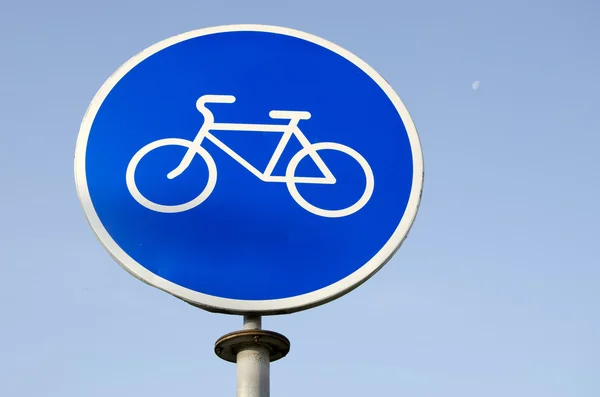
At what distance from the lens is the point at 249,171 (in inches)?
96.3

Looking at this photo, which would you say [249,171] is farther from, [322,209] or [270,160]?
[322,209]

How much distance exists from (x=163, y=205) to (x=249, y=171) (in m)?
0.23

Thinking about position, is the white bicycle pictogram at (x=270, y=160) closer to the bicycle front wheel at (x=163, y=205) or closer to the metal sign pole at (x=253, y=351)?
the bicycle front wheel at (x=163, y=205)

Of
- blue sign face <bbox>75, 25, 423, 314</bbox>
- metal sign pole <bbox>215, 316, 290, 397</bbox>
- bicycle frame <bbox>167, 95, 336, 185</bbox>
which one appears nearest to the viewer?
metal sign pole <bbox>215, 316, 290, 397</bbox>

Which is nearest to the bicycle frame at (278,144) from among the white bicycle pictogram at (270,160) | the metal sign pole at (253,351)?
the white bicycle pictogram at (270,160)

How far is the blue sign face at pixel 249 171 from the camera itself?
2.35 meters

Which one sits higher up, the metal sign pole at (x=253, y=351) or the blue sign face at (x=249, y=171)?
the blue sign face at (x=249, y=171)

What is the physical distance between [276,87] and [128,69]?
15.8 inches

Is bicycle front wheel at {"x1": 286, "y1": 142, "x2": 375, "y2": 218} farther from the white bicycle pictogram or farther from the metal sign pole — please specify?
the metal sign pole

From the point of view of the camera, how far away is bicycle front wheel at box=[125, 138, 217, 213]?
7.92 ft

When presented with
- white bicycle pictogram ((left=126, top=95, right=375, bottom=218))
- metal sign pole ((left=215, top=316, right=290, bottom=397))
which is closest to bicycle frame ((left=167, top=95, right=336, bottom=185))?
white bicycle pictogram ((left=126, top=95, right=375, bottom=218))

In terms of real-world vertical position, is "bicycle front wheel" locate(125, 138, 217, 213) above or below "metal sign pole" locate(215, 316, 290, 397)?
above

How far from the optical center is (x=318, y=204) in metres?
2.44

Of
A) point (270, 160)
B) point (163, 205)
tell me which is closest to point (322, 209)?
point (270, 160)
